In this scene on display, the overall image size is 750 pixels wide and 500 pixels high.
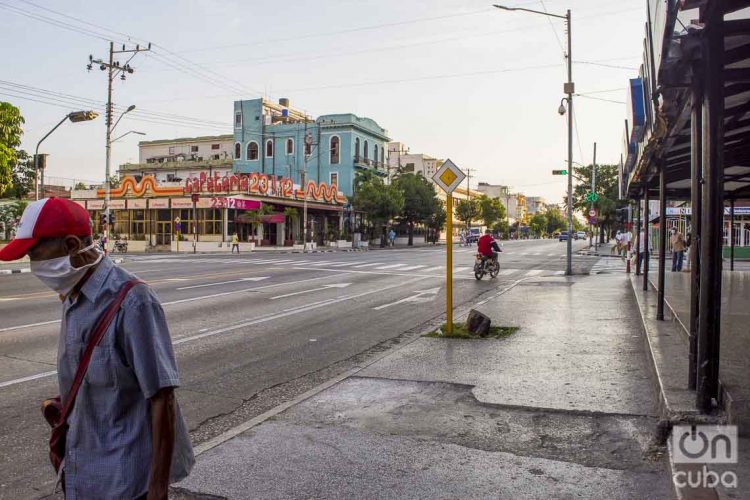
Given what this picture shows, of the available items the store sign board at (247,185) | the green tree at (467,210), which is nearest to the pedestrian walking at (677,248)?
the store sign board at (247,185)

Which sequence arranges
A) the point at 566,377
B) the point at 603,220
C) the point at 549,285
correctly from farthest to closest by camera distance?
the point at 603,220
the point at 549,285
the point at 566,377

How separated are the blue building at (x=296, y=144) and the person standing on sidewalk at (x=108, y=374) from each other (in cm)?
6219

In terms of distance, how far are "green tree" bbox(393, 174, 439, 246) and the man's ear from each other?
6303 cm

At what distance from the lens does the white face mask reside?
2.16 meters

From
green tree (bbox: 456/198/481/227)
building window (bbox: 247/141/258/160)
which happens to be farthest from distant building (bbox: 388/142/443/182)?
building window (bbox: 247/141/258/160)

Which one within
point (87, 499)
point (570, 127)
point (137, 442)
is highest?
point (570, 127)

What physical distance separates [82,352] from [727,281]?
17.6m

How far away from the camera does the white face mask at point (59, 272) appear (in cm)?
216

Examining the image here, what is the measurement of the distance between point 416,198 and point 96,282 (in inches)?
2534

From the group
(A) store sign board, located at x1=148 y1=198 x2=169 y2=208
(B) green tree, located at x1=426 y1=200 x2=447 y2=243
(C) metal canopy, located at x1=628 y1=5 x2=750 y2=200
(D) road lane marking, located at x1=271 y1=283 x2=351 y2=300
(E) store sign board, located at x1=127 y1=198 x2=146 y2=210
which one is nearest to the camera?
→ (C) metal canopy, located at x1=628 y1=5 x2=750 y2=200

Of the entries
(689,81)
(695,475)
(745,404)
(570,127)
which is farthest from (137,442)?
(570,127)

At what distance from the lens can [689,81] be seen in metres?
4.88

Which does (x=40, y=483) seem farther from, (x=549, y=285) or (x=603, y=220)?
(x=603, y=220)

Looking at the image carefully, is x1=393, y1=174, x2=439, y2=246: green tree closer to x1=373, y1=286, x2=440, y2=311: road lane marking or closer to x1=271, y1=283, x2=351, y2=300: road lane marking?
x1=271, y1=283, x2=351, y2=300: road lane marking
